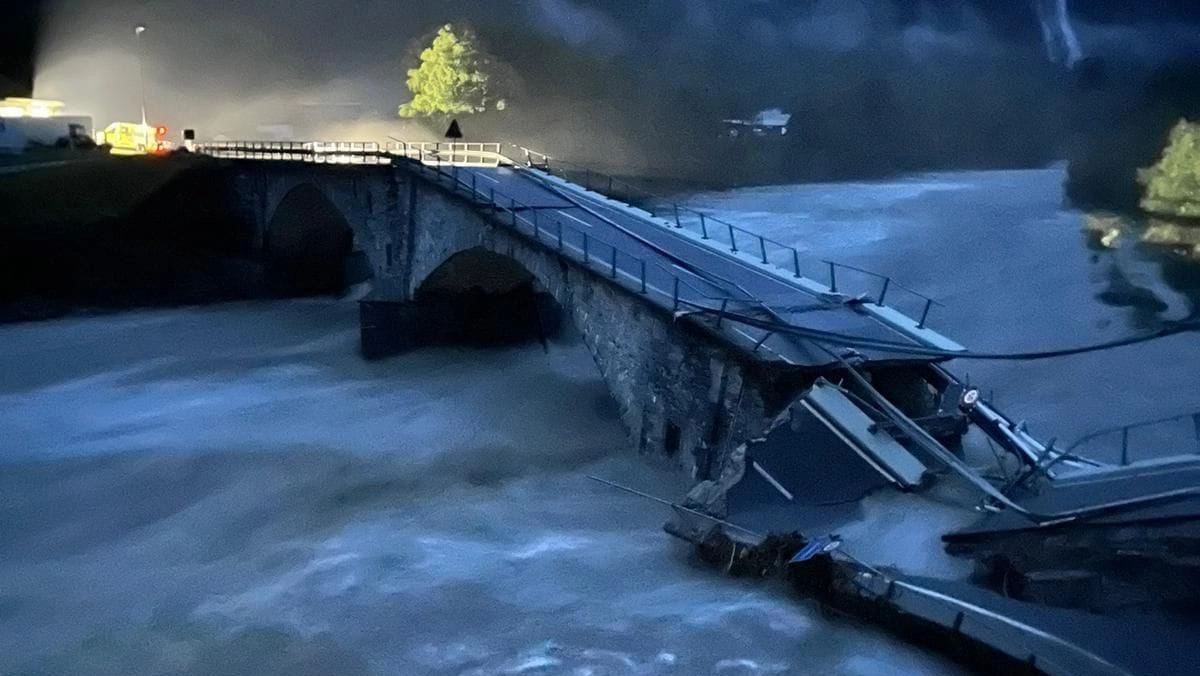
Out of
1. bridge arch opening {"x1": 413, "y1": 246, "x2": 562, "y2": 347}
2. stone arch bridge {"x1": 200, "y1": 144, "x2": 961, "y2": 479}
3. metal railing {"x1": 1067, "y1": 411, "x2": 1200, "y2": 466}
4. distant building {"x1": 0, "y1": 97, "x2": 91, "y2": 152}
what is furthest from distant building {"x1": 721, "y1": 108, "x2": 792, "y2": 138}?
distant building {"x1": 0, "y1": 97, "x2": 91, "y2": 152}

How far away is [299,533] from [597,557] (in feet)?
14.8

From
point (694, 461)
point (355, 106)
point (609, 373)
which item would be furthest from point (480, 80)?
point (694, 461)

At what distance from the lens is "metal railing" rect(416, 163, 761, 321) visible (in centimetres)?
1535

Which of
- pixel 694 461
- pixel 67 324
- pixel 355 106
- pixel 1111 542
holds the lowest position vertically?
pixel 67 324

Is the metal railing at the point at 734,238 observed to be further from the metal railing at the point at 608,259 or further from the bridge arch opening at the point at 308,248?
the bridge arch opening at the point at 308,248

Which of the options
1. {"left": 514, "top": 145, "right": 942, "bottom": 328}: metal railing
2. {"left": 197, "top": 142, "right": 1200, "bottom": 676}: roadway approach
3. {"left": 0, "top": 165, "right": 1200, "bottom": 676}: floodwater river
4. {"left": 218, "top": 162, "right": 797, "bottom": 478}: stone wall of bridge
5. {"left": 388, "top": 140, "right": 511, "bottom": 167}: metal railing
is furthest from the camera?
{"left": 388, "top": 140, "right": 511, "bottom": 167}: metal railing

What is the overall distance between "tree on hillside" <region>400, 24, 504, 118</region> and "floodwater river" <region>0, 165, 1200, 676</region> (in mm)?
13906

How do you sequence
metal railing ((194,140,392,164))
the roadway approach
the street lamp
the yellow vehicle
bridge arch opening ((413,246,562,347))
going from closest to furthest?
1. the roadway approach
2. bridge arch opening ((413,246,562,347))
3. metal railing ((194,140,392,164))
4. the yellow vehicle
5. the street lamp

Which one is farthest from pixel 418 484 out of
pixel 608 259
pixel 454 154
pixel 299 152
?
pixel 299 152

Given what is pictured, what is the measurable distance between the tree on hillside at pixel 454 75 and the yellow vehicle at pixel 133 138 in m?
9.97

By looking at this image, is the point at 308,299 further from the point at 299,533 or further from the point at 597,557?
the point at 597,557

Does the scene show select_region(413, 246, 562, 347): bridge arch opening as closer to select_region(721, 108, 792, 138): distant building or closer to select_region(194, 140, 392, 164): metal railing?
select_region(194, 140, 392, 164): metal railing

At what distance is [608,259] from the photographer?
1766cm

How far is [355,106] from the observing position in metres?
41.1
